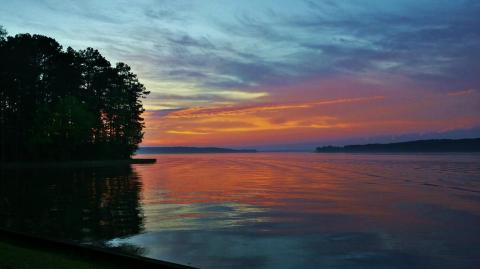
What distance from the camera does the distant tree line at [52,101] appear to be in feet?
260

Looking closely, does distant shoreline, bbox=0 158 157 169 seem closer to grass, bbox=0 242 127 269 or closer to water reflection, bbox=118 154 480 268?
water reflection, bbox=118 154 480 268

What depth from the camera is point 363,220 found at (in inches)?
861

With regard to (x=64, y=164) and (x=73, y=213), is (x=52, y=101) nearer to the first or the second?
(x=64, y=164)

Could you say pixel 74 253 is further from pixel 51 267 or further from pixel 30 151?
pixel 30 151

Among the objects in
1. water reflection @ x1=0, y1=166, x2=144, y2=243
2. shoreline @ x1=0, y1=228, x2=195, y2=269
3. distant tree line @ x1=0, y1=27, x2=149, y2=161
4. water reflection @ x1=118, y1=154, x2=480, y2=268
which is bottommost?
water reflection @ x1=118, y1=154, x2=480, y2=268

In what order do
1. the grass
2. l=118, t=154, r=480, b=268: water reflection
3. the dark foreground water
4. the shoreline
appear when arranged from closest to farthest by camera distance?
1. the grass
2. the shoreline
3. l=118, t=154, r=480, b=268: water reflection
4. the dark foreground water

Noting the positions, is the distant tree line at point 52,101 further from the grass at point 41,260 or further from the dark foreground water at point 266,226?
the grass at point 41,260

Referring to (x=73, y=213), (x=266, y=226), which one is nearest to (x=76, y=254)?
(x=266, y=226)

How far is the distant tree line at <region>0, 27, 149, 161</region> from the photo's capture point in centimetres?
7931

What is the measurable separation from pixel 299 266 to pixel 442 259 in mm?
4920

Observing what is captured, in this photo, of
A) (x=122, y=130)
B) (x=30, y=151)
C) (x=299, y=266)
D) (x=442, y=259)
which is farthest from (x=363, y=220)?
(x=122, y=130)

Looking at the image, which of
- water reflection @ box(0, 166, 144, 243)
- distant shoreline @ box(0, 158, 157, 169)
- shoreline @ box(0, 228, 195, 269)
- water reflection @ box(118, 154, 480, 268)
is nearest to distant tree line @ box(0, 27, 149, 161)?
distant shoreline @ box(0, 158, 157, 169)

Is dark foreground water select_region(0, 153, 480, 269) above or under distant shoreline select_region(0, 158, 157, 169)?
under

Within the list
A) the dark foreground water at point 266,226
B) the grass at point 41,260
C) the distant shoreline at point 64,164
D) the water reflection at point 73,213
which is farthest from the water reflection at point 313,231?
the distant shoreline at point 64,164
